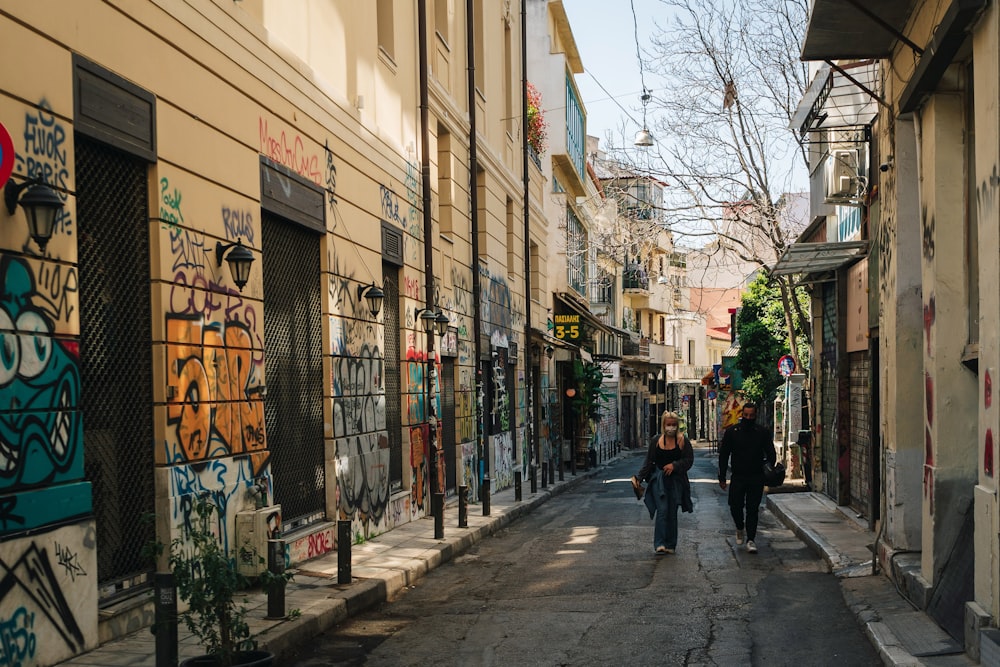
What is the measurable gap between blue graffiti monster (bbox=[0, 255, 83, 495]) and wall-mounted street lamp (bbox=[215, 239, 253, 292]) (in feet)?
8.52

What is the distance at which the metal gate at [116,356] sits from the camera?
7.96 m

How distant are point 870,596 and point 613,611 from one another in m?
2.23

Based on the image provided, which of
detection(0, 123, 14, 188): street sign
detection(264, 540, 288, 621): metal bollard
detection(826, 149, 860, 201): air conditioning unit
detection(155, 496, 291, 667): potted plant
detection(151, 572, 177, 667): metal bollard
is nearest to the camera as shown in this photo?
detection(0, 123, 14, 188): street sign

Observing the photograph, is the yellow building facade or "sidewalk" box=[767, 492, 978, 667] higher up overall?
the yellow building facade

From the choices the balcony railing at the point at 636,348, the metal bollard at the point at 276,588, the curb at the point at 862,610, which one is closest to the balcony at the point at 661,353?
the balcony railing at the point at 636,348

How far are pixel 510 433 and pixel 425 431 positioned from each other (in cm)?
839

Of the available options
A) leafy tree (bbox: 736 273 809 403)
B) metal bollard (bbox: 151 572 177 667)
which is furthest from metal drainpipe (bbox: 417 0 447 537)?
leafy tree (bbox: 736 273 809 403)

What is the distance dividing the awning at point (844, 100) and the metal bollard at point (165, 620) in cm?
1058

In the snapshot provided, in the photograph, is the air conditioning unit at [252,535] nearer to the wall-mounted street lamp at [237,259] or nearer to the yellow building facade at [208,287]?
the yellow building facade at [208,287]

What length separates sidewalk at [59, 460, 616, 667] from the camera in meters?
7.49

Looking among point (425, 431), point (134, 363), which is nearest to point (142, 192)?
point (134, 363)

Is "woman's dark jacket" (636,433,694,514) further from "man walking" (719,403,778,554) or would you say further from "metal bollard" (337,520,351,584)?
"metal bollard" (337,520,351,584)

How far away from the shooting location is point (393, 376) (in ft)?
52.4

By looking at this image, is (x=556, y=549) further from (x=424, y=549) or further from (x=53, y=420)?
(x=53, y=420)
